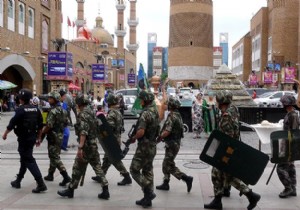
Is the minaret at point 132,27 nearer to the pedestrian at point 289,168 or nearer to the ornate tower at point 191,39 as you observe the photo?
the ornate tower at point 191,39

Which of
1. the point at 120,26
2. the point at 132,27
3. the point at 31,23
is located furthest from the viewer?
the point at 132,27

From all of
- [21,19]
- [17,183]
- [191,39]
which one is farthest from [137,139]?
[191,39]

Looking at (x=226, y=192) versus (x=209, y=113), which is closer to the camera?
(x=226, y=192)

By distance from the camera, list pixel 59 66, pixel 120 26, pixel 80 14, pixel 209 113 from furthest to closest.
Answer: pixel 120 26 < pixel 80 14 < pixel 59 66 < pixel 209 113

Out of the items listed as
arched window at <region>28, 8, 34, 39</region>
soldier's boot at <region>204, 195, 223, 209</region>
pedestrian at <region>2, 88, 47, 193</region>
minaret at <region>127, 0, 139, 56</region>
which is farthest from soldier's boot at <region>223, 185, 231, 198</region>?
minaret at <region>127, 0, 139, 56</region>

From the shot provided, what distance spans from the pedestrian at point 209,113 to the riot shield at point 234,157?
8.05m

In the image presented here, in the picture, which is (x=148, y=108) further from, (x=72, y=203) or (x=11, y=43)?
(x=11, y=43)

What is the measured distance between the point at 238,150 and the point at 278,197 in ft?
4.56

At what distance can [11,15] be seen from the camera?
99.9 ft

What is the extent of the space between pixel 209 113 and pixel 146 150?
329 inches

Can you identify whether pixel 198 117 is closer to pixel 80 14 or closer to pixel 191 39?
pixel 191 39

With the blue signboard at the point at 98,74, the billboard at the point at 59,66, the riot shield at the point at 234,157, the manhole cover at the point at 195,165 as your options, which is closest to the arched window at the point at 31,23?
the blue signboard at the point at 98,74

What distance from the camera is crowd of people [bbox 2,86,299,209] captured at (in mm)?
6488

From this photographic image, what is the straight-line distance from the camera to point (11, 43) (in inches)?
1196
